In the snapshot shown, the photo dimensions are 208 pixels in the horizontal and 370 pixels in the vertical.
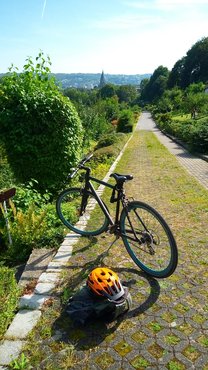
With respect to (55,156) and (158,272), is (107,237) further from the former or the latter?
(55,156)

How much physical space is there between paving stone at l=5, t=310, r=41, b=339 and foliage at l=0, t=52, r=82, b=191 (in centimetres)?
461

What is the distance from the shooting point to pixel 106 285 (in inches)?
128

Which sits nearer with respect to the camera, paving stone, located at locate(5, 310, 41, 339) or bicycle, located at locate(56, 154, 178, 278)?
paving stone, located at locate(5, 310, 41, 339)

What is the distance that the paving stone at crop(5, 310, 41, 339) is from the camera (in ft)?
10.0

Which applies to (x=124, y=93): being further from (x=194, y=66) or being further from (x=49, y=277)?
(x=49, y=277)

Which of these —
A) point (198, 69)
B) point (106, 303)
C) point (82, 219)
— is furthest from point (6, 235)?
point (198, 69)

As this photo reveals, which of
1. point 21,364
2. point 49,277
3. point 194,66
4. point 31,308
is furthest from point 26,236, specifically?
point 194,66

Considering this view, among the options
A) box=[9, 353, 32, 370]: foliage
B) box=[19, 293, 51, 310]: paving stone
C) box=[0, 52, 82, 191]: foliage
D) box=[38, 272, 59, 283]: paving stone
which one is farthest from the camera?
box=[0, 52, 82, 191]: foliage

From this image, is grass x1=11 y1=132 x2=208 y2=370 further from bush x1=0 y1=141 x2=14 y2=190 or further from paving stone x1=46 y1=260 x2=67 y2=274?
bush x1=0 y1=141 x2=14 y2=190

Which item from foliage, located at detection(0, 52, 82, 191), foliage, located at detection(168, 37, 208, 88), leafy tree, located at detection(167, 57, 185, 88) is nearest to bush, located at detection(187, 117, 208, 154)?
foliage, located at detection(0, 52, 82, 191)

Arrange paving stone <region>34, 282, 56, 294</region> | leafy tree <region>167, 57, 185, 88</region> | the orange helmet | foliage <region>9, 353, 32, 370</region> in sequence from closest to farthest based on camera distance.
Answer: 1. foliage <region>9, 353, 32, 370</region>
2. the orange helmet
3. paving stone <region>34, 282, 56, 294</region>
4. leafy tree <region>167, 57, 185, 88</region>

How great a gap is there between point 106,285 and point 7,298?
A: 3.47ft

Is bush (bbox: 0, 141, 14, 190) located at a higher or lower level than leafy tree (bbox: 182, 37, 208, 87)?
lower

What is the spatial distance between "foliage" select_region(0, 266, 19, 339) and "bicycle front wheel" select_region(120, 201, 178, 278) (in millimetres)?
1644
